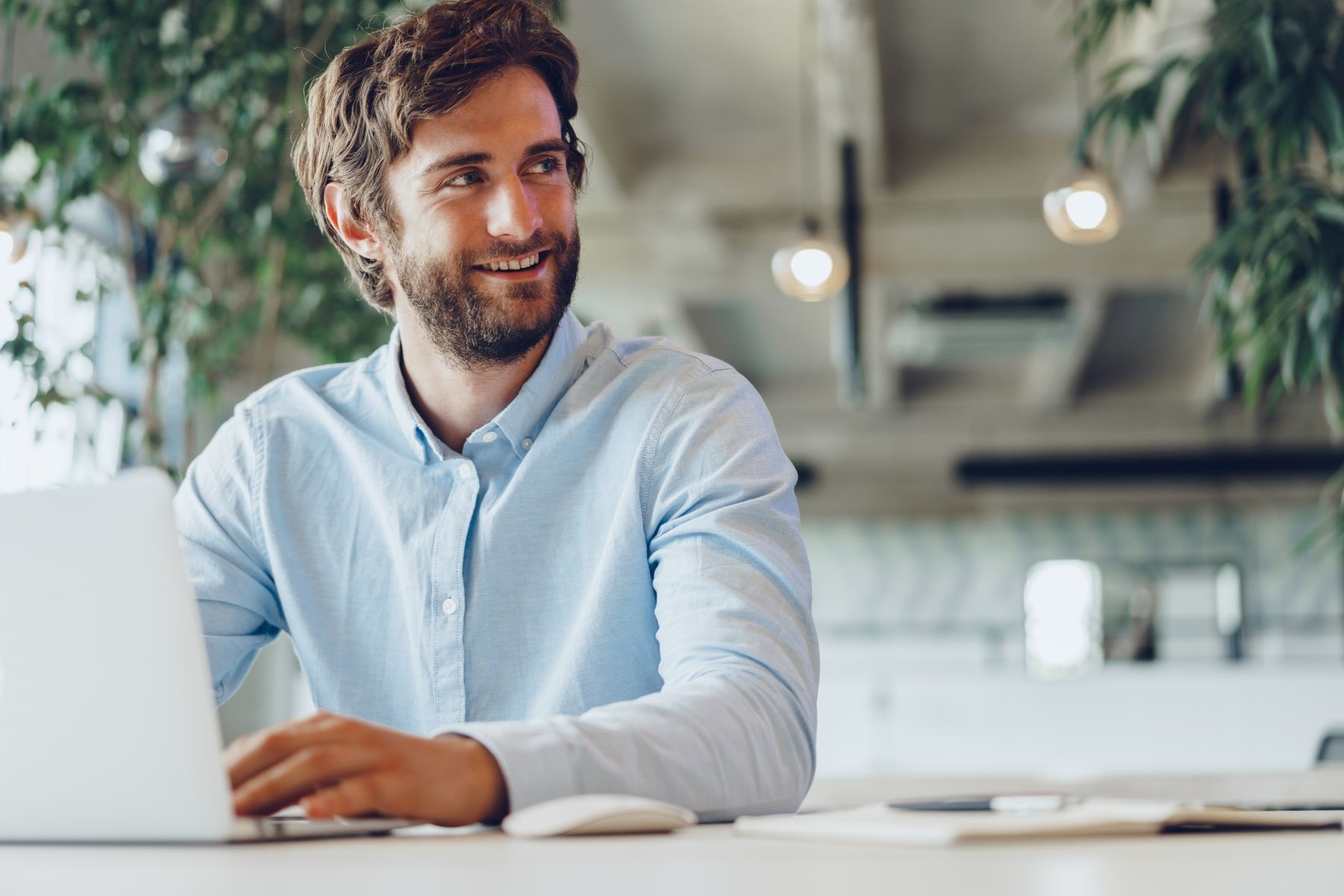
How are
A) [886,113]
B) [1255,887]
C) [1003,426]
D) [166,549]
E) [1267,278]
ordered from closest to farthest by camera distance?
[1255,887], [166,549], [1267,278], [886,113], [1003,426]

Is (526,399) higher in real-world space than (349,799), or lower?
higher

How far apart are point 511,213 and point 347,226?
354 millimetres

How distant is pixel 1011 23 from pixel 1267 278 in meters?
3.10

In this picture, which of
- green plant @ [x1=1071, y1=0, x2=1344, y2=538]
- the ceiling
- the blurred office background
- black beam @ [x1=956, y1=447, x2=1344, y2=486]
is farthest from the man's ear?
black beam @ [x1=956, y1=447, x2=1344, y2=486]

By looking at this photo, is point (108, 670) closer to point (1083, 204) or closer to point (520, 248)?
point (520, 248)

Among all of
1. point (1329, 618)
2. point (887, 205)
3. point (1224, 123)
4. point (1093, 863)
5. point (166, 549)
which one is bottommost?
point (1329, 618)

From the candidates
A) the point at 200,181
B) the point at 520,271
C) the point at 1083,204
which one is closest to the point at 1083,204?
the point at 1083,204

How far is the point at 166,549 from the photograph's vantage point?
2.27ft

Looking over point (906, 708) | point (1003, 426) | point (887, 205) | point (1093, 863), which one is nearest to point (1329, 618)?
point (1003, 426)

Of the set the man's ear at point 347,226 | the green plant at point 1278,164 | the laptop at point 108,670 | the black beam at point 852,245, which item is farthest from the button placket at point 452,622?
the black beam at point 852,245

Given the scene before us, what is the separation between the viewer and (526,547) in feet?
4.30

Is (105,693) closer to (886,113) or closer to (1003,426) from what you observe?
(886,113)

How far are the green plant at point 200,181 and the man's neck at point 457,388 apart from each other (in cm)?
159

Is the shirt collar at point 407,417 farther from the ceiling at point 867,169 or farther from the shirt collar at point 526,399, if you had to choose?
the ceiling at point 867,169
